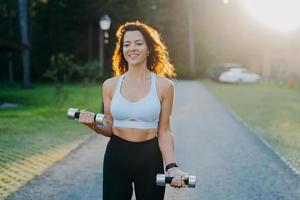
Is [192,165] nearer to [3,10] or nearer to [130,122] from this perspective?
[130,122]

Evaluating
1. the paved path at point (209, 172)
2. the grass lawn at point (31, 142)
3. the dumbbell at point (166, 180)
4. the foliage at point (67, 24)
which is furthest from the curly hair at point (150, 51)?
the foliage at point (67, 24)

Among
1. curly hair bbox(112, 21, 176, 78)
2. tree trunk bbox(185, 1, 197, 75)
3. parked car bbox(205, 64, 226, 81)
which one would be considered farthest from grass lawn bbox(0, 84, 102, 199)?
tree trunk bbox(185, 1, 197, 75)

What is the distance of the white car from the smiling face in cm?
3795

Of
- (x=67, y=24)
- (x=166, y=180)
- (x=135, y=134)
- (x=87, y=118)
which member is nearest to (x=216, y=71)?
(x=67, y=24)

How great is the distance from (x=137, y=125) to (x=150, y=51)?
0.58 meters

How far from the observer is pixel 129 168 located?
3.44 meters

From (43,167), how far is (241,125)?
7.64 m

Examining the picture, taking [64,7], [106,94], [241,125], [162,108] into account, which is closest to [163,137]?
[162,108]

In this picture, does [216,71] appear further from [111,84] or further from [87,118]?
[87,118]

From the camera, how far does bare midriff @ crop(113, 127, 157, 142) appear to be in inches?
134

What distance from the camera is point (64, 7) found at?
4666 centimetres

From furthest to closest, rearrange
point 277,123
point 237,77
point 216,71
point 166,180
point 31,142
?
point 216,71 → point 237,77 → point 277,123 → point 31,142 → point 166,180

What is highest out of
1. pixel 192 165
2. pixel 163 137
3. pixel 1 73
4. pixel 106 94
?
pixel 106 94

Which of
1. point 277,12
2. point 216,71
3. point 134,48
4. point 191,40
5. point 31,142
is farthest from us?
point 191,40
